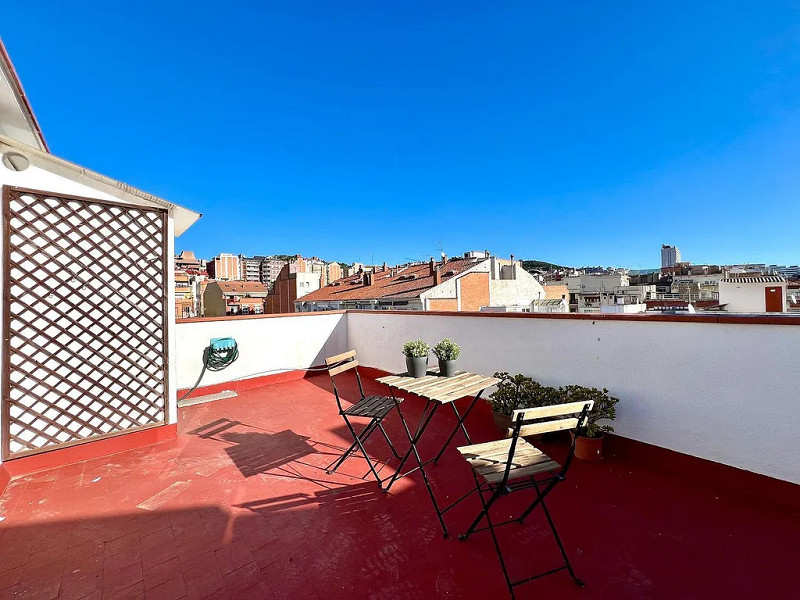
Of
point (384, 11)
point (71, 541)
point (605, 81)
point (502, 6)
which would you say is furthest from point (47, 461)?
point (605, 81)

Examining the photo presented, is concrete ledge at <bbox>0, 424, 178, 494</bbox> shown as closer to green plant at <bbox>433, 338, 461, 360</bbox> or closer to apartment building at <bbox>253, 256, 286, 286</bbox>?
green plant at <bbox>433, 338, 461, 360</bbox>

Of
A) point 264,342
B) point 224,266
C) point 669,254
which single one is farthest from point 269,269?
point 264,342

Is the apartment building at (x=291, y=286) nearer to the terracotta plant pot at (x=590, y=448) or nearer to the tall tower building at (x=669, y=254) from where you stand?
the terracotta plant pot at (x=590, y=448)

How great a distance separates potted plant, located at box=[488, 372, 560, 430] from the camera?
348 centimetres

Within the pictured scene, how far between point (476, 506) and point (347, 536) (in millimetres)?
945

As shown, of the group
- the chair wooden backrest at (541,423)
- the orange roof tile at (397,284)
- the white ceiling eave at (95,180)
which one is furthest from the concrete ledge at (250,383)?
the orange roof tile at (397,284)

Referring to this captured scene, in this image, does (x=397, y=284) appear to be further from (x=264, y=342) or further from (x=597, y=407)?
(x=597, y=407)

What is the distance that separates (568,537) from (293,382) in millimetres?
5210

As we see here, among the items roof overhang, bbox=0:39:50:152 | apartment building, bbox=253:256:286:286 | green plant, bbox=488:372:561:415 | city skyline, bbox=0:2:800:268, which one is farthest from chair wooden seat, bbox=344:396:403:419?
apartment building, bbox=253:256:286:286

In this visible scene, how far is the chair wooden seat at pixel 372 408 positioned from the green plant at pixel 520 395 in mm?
1243

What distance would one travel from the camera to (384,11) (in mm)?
8281

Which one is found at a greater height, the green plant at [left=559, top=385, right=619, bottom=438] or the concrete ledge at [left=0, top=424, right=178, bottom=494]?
the green plant at [left=559, top=385, right=619, bottom=438]

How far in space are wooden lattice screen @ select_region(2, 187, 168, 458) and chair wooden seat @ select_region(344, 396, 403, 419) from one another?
2385 mm

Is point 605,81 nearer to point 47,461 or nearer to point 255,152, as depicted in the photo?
point 47,461
